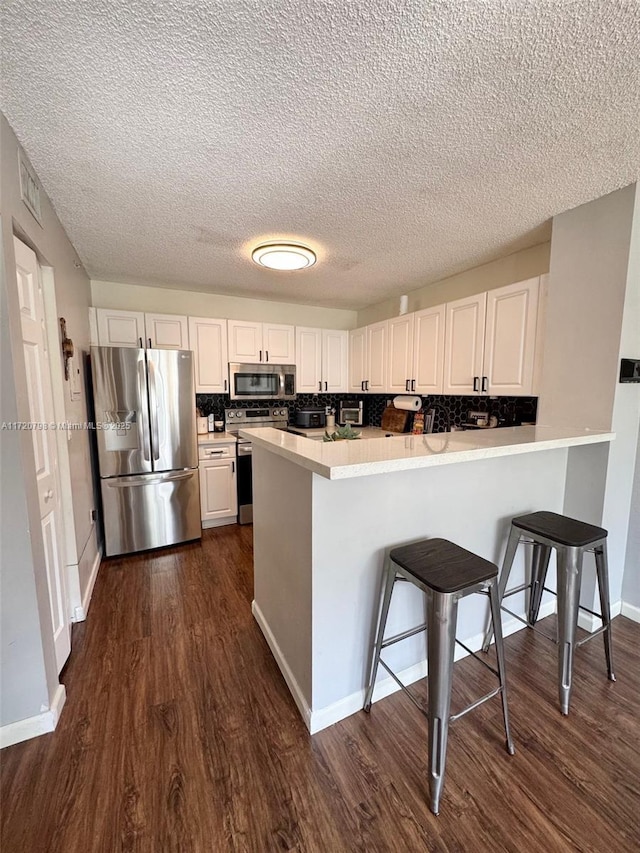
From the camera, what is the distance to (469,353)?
267 cm

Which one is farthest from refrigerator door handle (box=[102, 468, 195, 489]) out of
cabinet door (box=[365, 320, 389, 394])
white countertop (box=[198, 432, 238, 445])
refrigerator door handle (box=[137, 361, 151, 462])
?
cabinet door (box=[365, 320, 389, 394])

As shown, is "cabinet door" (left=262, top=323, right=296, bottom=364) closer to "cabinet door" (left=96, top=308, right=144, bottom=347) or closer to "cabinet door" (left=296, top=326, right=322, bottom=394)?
"cabinet door" (left=296, top=326, right=322, bottom=394)

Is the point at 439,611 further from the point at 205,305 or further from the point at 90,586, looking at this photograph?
the point at 205,305

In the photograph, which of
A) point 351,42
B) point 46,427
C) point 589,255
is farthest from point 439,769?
point 589,255

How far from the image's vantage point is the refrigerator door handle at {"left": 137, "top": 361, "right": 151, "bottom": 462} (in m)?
2.78

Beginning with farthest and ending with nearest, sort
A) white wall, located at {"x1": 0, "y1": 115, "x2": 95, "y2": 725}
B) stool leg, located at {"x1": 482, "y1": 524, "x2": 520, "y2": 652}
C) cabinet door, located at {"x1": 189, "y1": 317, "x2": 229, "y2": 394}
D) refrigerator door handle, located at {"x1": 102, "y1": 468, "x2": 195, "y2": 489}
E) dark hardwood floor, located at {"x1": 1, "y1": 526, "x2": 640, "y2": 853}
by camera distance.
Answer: cabinet door, located at {"x1": 189, "y1": 317, "x2": 229, "y2": 394} < refrigerator door handle, located at {"x1": 102, "y1": 468, "x2": 195, "y2": 489} < stool leg, located at {"x1": 482, "y1": 524, "x2": 520, "y2": 652} < white wall, located at {"x1": 0, "y1": 115, "x2": 95, "y2": 725} < dark hardwood floor, located at {"x1": 1, "y1": 526, "x2": 640, "y2": 853}

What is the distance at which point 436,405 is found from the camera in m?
3.42

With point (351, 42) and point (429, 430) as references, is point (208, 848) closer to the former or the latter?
point (351, 42)

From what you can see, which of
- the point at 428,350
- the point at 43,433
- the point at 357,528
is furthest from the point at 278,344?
the point at 357,528

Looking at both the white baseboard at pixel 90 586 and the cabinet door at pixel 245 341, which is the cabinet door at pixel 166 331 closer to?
the cabinet door at pixel 245 341

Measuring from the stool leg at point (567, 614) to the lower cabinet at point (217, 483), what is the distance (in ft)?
9.10

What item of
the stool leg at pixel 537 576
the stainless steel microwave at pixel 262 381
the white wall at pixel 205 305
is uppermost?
the white wall at pixel 205 305

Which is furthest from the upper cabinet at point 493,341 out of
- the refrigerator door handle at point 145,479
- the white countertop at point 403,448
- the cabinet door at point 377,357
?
the refrigerator door handle at point 145,479

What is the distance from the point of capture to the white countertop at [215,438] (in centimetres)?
331
